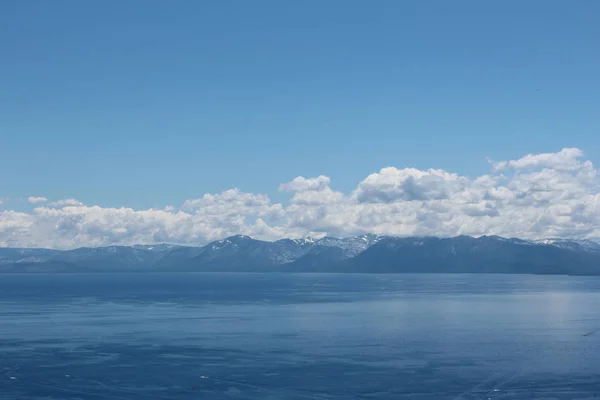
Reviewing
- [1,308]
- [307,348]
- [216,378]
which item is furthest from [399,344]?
[1,308]

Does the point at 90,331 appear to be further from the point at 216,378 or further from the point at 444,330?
the point at 444,330

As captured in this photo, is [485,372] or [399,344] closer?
[485,372]

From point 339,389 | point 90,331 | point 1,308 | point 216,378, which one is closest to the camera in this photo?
point 339,389

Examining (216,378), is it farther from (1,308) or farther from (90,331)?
(1,308)

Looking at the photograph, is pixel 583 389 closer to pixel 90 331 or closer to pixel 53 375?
pixel 53 375

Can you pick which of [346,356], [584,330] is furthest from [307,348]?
[584,330]

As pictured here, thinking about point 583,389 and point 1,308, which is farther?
point 1,308

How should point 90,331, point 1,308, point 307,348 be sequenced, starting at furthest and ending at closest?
point 1,308 → point 90,331 → point 307,348

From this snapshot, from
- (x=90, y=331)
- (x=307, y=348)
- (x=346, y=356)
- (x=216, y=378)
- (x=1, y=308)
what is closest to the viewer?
(x=216, y=378)
